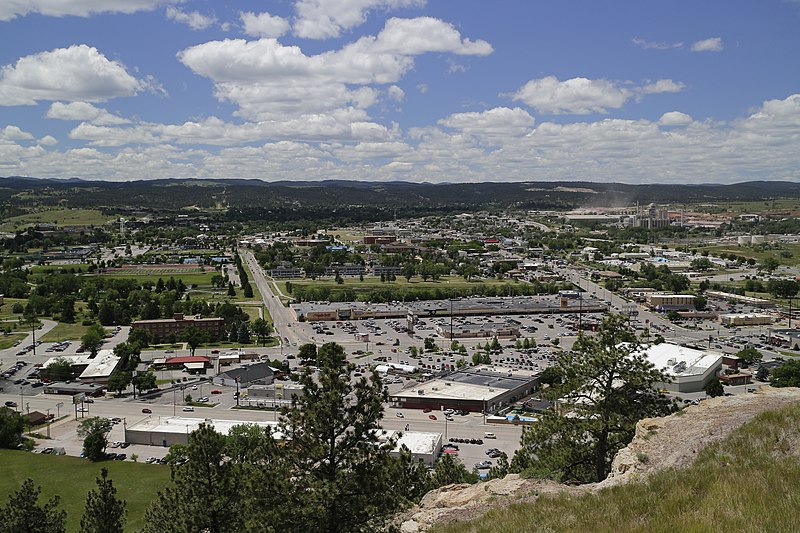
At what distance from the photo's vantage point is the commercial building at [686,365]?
33.1 m

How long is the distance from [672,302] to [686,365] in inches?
1078

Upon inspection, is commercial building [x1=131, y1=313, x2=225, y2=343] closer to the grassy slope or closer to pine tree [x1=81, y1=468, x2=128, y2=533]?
pine tree [x1=81, y1=468, x2=128, y2=533]

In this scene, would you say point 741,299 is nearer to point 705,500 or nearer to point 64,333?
point 64,333

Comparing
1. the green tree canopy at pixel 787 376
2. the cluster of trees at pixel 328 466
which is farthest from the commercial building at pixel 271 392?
the cluster of trees at pixel 328 466

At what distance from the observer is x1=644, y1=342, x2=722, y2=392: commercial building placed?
3306 centimetres

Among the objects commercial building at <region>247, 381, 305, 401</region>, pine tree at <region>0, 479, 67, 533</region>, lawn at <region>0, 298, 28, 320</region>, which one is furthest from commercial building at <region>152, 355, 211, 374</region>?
pine tree at <region>0, 479, 67, 533</region>

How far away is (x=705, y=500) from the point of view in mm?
6367

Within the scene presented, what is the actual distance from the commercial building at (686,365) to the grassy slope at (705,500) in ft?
80.2

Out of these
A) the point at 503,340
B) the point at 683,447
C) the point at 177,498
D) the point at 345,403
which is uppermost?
the point at 345,403

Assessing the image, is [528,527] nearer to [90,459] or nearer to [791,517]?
[791,517]

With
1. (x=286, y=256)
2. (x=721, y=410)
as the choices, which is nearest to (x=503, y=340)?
(x=721, y=410)

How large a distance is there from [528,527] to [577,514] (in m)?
0.59

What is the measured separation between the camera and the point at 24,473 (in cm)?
2341

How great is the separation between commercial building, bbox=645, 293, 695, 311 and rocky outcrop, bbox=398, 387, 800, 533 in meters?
51.3
